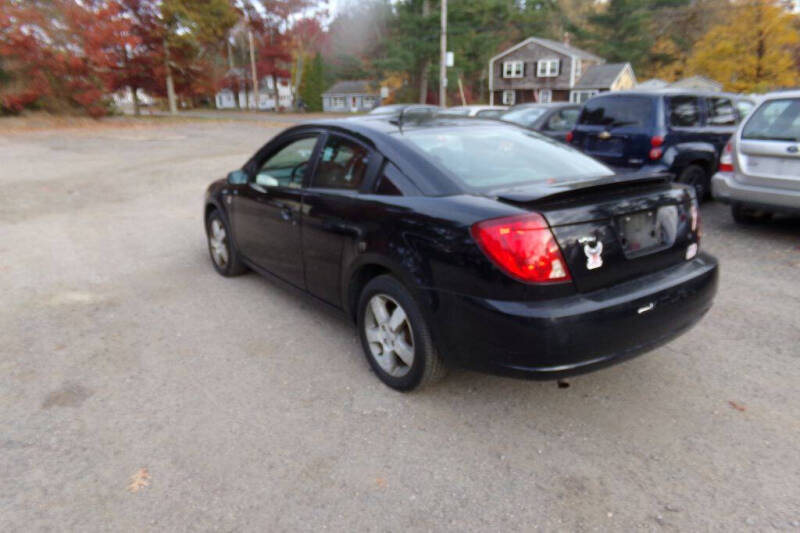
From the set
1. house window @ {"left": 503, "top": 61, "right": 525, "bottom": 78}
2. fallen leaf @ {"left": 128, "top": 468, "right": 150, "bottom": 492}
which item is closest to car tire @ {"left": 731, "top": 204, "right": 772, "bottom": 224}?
fallen leaf @ {"left": 128, "top": 468, "right": 150, "bottom": 492}

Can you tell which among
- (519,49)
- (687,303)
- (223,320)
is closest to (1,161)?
(223,320)

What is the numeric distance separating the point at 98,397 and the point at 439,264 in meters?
2.21

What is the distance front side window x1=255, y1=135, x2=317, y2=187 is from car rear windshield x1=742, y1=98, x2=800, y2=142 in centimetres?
520

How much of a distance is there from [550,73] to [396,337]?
56.5 m

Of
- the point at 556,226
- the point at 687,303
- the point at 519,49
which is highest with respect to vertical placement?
the point at 519,49

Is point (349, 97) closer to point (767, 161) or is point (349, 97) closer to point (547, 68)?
point (547, 68)

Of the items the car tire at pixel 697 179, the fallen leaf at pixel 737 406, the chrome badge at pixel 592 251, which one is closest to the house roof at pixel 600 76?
the car tire at pixel 697 179

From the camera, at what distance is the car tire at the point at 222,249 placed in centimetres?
536

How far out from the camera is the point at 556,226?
2.68 m

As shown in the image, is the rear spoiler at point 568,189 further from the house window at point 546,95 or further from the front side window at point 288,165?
the house window at point 546,95

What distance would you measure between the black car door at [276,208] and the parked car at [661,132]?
528cm

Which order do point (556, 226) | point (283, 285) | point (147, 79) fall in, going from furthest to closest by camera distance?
1. point (147, 79)
2. point (283, 285)
3. point (556, 226)

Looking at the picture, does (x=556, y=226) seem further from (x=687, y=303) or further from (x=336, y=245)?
(x=336, y=245)

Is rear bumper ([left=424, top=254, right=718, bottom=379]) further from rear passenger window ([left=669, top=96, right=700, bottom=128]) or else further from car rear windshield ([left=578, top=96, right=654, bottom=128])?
rear passenger window ([left=669, top=96, right=700, bottom=128])
